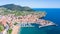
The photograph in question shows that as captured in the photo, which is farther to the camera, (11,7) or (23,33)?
(11,7)

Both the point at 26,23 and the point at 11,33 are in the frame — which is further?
the point at 26,23

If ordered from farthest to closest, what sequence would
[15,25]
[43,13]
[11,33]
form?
1. [43,13]
2. [15,25]
3. [11,33]

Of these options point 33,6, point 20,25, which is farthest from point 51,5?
point 20,25

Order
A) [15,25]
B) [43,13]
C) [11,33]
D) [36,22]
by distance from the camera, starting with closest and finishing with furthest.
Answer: [11,33]
[15,25]
[43,13]
[36,22]

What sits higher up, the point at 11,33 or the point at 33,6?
the point at 33,6

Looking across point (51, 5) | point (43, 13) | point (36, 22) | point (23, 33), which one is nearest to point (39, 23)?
point (36, 22)

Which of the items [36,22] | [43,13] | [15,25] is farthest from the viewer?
[36,22]

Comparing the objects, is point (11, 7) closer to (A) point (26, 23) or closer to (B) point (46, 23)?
(A) point (26, 23)

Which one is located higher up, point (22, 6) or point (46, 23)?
point (22, 6)

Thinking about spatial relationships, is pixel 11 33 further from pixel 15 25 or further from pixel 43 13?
pixel 43 13
